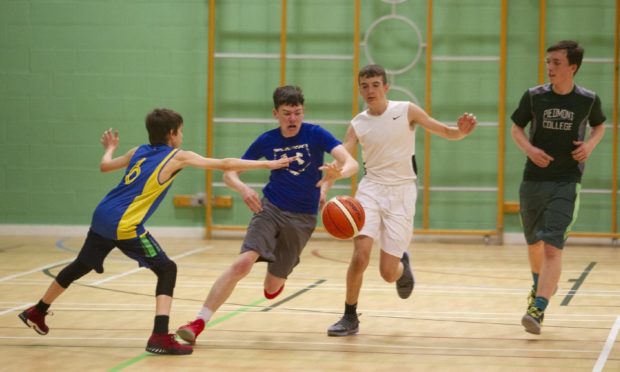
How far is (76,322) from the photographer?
6.13 meters

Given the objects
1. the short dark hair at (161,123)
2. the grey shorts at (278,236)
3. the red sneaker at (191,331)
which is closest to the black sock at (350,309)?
the grey shorts at (278,236)

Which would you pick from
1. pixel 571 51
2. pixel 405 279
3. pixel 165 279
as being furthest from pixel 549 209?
pixel 165 279

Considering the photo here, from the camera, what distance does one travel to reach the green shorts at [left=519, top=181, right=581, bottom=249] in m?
5.79

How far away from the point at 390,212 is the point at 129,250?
165cm

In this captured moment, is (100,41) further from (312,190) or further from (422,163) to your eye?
(312,190)

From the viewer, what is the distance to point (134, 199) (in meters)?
5.28

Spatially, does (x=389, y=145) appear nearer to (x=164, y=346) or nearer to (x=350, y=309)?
(x=350, y=309)

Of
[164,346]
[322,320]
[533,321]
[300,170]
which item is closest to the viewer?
[164,346]

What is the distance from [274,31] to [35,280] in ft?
17.1

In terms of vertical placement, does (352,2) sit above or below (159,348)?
above

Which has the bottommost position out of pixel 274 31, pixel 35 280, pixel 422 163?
pixel 35 280

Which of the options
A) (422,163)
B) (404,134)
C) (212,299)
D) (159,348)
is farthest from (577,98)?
(422,163)

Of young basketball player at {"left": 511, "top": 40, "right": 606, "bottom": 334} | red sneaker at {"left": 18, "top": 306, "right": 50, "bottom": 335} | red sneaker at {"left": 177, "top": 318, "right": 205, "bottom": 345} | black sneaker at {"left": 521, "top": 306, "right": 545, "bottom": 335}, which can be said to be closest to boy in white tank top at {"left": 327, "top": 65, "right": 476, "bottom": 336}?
young basketball player at {"left": 511, "top": 40, "right": 606, "bottom": 334}

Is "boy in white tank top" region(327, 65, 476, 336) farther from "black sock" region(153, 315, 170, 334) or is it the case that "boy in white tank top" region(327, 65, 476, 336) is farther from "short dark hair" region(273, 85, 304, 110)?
"black sock" region(153, 315, 170, 334)
